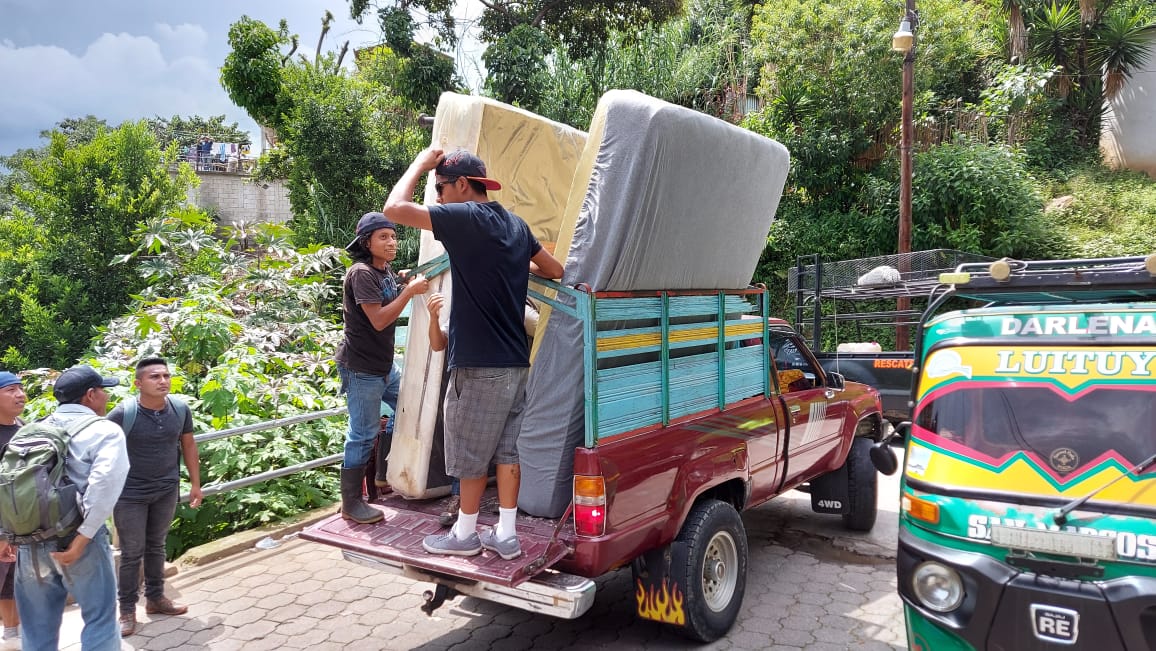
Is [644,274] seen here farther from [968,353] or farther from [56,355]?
[56,355]

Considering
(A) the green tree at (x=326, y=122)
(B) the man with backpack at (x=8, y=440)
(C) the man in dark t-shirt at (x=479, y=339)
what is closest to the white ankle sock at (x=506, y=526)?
(C) the man in dark t-shirt at (x=479, y=339)

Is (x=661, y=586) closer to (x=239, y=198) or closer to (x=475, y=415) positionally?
(x=475, y=415)

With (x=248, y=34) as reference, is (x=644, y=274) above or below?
below

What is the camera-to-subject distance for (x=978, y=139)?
18062mm

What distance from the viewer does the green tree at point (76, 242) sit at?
17938 millimetres

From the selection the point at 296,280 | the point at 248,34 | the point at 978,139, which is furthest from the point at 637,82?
the point at 296,280

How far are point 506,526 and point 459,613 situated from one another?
5.04 ft

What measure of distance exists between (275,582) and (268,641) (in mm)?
945

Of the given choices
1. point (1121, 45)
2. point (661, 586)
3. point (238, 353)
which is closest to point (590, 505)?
point (661, 586)

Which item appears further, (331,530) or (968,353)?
(331,530)

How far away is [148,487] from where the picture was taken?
4.53m

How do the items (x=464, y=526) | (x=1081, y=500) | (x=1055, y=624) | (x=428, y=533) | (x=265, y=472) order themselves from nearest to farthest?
(x=1055, y=624)
(x=1081, y=500)
(x=464, y=526)
(x=428, y=533)
(x=265, y=472)

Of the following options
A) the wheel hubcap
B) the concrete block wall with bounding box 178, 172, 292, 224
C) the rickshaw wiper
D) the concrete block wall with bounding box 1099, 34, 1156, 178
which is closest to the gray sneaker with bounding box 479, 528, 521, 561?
the wheel hubcap

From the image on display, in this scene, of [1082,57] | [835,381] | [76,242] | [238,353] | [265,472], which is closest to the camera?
[835,381]
